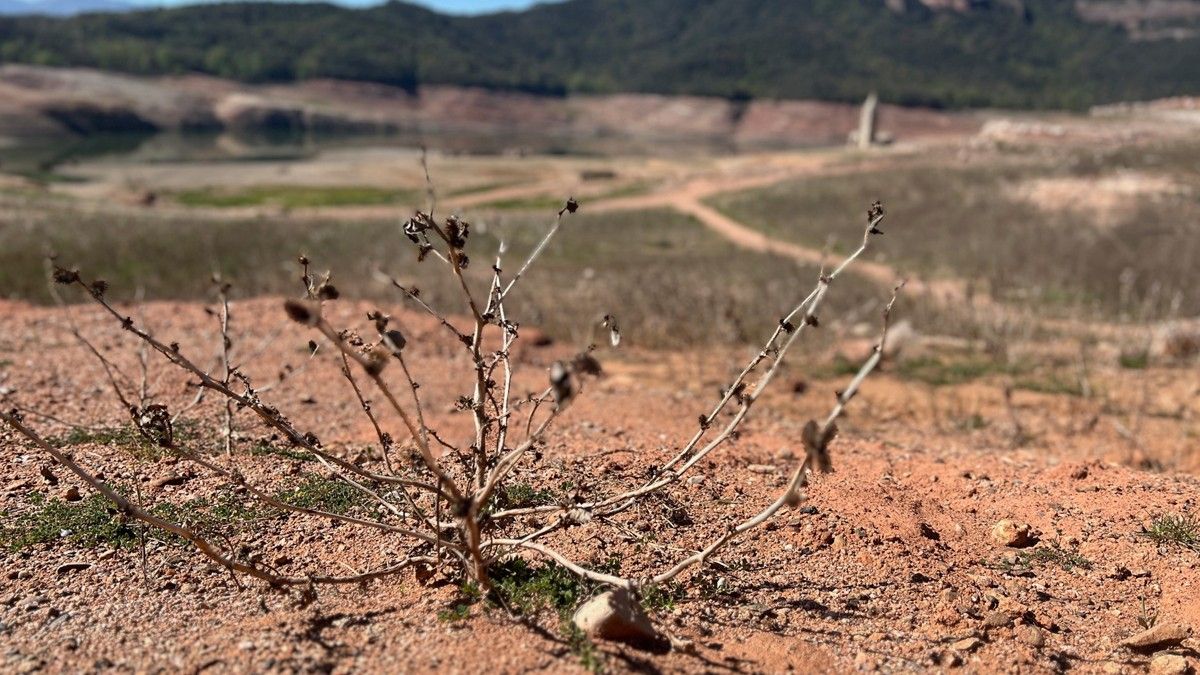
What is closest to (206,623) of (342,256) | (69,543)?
(69,543)

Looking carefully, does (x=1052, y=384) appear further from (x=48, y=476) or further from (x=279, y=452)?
(x=48, y=476)

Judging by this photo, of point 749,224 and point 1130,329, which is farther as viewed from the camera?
point 749,224

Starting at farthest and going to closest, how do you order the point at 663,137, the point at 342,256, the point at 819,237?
the point at 663,137, the point at 819,237, the point at 342,256

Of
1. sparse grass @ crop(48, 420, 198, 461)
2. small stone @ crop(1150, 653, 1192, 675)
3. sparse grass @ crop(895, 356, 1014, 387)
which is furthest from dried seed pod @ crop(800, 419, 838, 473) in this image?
sparse grass @ crop(895, 356, 1014, 387)

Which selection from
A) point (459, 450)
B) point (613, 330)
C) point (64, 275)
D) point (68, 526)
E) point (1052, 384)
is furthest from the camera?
point (1052, 384)

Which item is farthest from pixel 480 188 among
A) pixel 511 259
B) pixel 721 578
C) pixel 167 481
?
pixel 721 578

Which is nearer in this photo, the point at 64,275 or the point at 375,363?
the point at 375,363

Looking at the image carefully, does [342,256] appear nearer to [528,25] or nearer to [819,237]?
[819,237]
